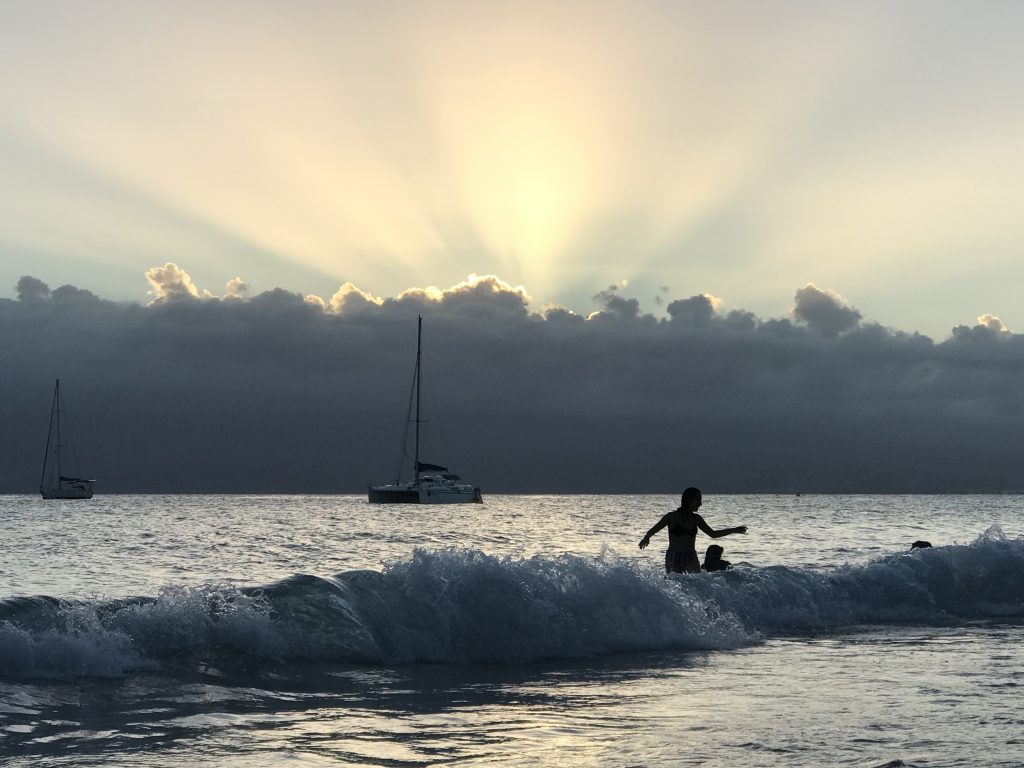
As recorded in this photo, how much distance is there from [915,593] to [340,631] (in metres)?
13.8

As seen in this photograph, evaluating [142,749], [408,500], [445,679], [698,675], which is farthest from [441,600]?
[408,500]

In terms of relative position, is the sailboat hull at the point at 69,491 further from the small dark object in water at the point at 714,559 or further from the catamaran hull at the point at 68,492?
the small dark object in water at the point at 714,559

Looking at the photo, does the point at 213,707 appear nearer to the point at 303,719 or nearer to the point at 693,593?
the point at 303,719

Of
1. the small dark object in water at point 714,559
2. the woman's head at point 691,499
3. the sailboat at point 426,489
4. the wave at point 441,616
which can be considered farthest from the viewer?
the sailboat at point 426,489

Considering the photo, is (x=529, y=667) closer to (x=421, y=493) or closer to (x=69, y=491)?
(x=421, y=493)

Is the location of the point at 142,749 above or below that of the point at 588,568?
below

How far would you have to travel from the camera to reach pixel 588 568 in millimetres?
17984

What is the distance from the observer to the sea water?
882 centimetres

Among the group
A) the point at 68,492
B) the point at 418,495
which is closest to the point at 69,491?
the point at 68,492

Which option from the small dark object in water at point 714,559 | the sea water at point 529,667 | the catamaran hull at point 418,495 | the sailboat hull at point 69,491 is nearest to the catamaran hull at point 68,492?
the sailboat hull at point 69,491

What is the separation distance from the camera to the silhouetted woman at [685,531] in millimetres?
18266

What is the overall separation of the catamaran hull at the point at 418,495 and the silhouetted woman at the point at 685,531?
9091cm

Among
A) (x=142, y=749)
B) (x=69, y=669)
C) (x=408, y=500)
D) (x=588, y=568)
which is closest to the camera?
(x=142, y=749)

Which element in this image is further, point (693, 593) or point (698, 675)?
point (693, 593)
